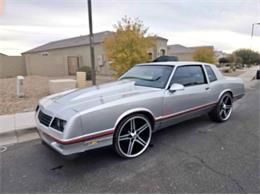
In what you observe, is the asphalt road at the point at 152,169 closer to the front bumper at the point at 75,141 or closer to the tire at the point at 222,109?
the front bumper at the point at 75,141

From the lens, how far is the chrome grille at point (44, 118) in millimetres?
2975

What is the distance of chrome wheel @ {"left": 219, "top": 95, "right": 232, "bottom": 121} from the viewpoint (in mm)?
5055

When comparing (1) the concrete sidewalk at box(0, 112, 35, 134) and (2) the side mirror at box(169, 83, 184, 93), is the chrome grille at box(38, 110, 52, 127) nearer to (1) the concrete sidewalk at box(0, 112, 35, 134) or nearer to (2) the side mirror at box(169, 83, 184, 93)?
(1) the concrete sidewalk at box(0, 112, 35, 134)

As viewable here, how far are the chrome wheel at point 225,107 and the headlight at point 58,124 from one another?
393cm

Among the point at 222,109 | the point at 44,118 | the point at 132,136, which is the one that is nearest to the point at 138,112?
the point at 132,136

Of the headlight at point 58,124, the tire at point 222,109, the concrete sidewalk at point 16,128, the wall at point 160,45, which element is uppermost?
the wall at point 160,45

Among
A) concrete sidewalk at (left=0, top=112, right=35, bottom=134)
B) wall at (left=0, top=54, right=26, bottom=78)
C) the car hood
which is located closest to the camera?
the car hood

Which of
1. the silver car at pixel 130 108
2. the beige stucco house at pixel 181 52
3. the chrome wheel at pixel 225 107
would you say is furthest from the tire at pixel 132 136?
the beige stucco house at pixel 181 52

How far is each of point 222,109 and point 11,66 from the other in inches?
802

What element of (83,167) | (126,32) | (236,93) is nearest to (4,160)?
(83,167)

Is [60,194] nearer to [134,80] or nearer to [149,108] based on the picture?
[149,108]

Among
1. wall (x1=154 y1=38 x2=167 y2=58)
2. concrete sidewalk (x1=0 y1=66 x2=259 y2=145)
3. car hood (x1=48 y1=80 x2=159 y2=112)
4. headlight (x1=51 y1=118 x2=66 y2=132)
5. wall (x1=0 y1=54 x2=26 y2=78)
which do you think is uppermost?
wall (x1=154 y1=38 x2=167 y2=58)

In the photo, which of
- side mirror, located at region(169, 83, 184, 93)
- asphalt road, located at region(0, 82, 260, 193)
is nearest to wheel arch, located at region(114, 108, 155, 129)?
asphalt road, located at region(0, 82, 260, 193)

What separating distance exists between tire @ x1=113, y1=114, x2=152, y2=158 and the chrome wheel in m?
2.54
